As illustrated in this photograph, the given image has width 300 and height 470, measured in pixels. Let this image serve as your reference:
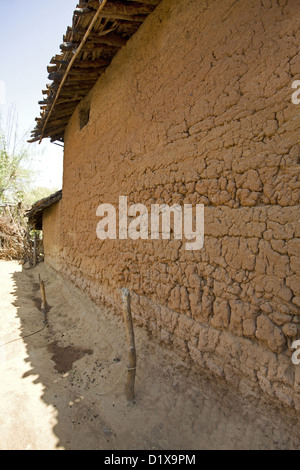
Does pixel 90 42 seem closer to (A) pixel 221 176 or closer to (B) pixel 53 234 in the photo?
(A) pixel 221 176

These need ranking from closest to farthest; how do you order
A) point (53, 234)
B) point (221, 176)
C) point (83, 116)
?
point (221, 176), point (83, 116), point (53, 234)

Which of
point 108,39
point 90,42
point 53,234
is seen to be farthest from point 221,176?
point 53,234

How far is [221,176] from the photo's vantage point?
248 cm

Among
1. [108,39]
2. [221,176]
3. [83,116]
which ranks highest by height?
[108,39]

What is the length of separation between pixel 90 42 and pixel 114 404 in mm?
4990

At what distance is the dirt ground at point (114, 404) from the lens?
225 cm

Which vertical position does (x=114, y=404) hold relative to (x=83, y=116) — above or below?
below

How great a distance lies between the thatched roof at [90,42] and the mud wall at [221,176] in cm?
24

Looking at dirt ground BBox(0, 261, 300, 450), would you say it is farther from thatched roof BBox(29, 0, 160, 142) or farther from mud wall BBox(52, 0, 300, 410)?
thatched roof BBox(29, 0, 160, 142)

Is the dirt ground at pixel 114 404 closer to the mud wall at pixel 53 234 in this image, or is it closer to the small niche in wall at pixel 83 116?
the mud wall at pixel 53 234

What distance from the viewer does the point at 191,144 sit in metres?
2.80

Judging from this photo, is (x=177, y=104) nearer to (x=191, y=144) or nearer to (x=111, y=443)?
(x=191, y=144)

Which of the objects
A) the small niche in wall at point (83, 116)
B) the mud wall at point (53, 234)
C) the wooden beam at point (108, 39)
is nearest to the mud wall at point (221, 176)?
the wooden beam at point (108, 39)
